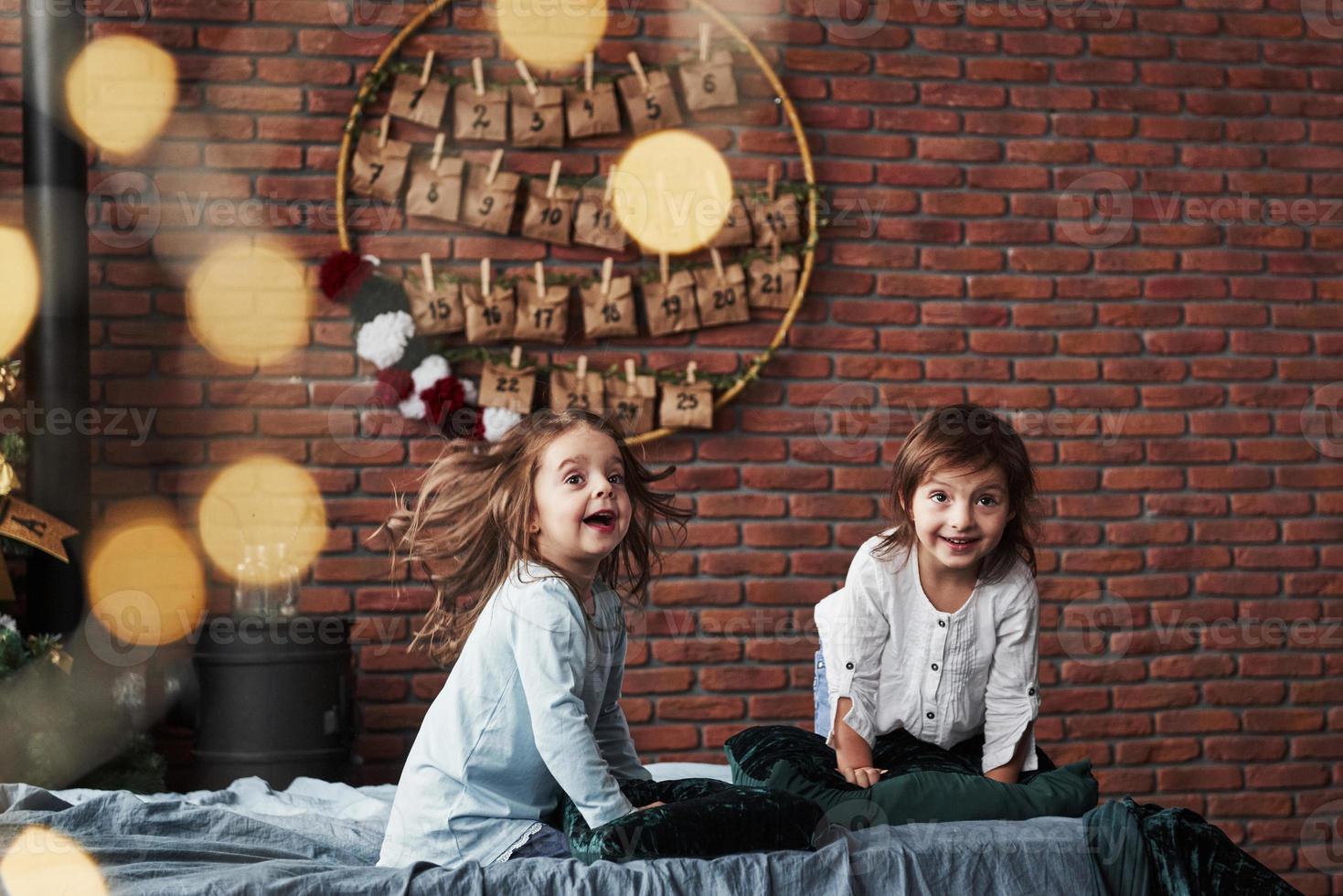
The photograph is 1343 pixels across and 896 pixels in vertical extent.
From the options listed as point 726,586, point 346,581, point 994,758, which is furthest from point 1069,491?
point 346,581

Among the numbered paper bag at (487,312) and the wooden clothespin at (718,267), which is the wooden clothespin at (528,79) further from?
the wooden clothespin at (718,267)

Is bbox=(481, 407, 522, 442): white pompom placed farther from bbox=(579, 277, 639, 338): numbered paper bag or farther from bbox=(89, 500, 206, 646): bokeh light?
bbox=(89, 500, 206, 646): bokeh light

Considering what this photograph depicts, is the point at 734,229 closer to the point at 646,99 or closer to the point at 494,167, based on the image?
the point at 646,99

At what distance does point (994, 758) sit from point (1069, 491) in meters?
1.63

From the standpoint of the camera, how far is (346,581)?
3.33 meters

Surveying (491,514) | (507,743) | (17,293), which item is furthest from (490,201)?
(507,743)

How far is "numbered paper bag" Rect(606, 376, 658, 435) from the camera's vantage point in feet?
11.1

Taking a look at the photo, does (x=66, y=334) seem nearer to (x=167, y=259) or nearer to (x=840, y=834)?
(x=167, y=259)

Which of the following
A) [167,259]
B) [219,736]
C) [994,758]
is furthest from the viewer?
[167,259]

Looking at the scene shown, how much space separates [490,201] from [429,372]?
1.63 feet

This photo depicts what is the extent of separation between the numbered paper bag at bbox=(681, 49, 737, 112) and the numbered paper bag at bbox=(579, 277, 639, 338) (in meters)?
0.54

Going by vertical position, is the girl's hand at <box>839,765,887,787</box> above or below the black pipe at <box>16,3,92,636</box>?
below

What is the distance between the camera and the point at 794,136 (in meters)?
3.50

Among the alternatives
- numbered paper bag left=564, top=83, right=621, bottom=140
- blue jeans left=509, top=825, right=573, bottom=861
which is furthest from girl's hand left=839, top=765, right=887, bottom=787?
numbered paper bag left=564, top=83, right=621, bottom=140
